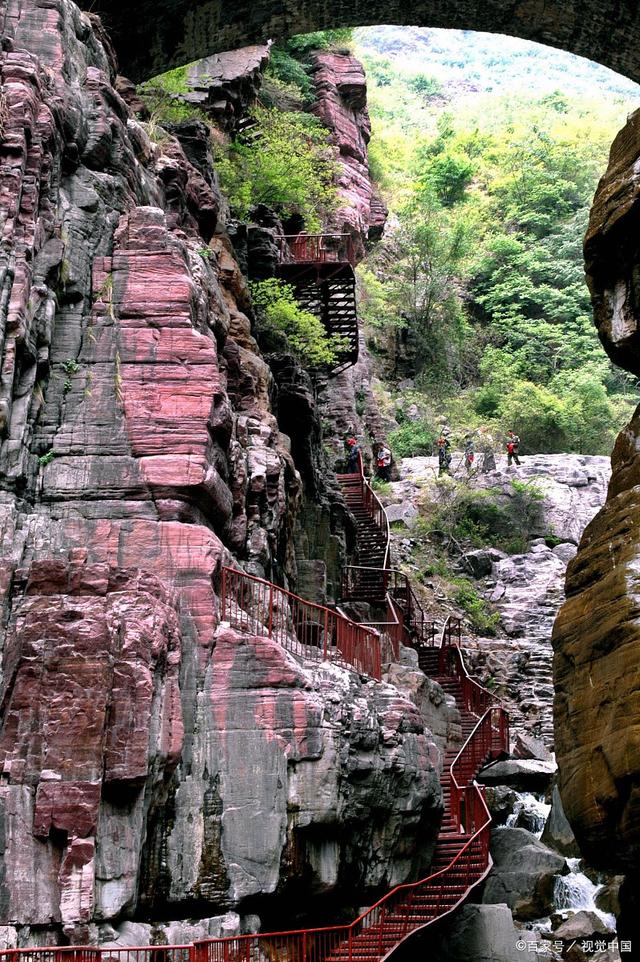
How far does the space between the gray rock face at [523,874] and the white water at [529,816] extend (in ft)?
5.31

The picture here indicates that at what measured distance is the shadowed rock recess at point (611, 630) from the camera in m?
9.46

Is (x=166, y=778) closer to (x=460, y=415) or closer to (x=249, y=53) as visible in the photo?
(x=249, y=53)

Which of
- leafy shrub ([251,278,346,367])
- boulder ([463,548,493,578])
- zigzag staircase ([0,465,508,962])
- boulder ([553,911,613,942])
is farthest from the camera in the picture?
boulder ([463,548,493,578])

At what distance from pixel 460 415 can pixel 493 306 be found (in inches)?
277

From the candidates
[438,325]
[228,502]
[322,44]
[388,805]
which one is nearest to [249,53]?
[322,44]

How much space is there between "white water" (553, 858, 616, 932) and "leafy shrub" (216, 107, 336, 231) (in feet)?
55.0

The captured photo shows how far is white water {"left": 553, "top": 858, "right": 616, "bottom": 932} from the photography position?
1866 centimetres

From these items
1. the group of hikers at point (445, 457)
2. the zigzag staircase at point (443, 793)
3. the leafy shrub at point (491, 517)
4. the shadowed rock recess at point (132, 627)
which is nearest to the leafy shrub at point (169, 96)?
the shadowed rock recess at point (132, 627)

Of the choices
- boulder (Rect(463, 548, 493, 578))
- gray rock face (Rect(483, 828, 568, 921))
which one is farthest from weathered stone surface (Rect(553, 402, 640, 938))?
boulder (Rect(463, 548, 493, 578))

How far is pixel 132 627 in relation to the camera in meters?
11.6

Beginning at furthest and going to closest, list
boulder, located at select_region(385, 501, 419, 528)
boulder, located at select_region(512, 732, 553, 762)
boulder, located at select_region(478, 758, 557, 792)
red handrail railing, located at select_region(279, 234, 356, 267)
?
1. boulder, located at select_region(385, 501, 419, 528)
2. red handrail railing, located at select_region(279, 234, 356, 267)
3. boulder, located at select_region(512, 732, 553, 762)
4. boulder, located at select_region(478, 758, 557, 792)

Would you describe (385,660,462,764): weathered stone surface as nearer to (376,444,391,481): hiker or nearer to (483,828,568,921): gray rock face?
(483,828,568,921): gray rock face

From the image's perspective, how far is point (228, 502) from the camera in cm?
1407

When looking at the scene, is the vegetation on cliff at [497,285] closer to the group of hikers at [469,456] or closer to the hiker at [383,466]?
the group of hikers at [469,456]
